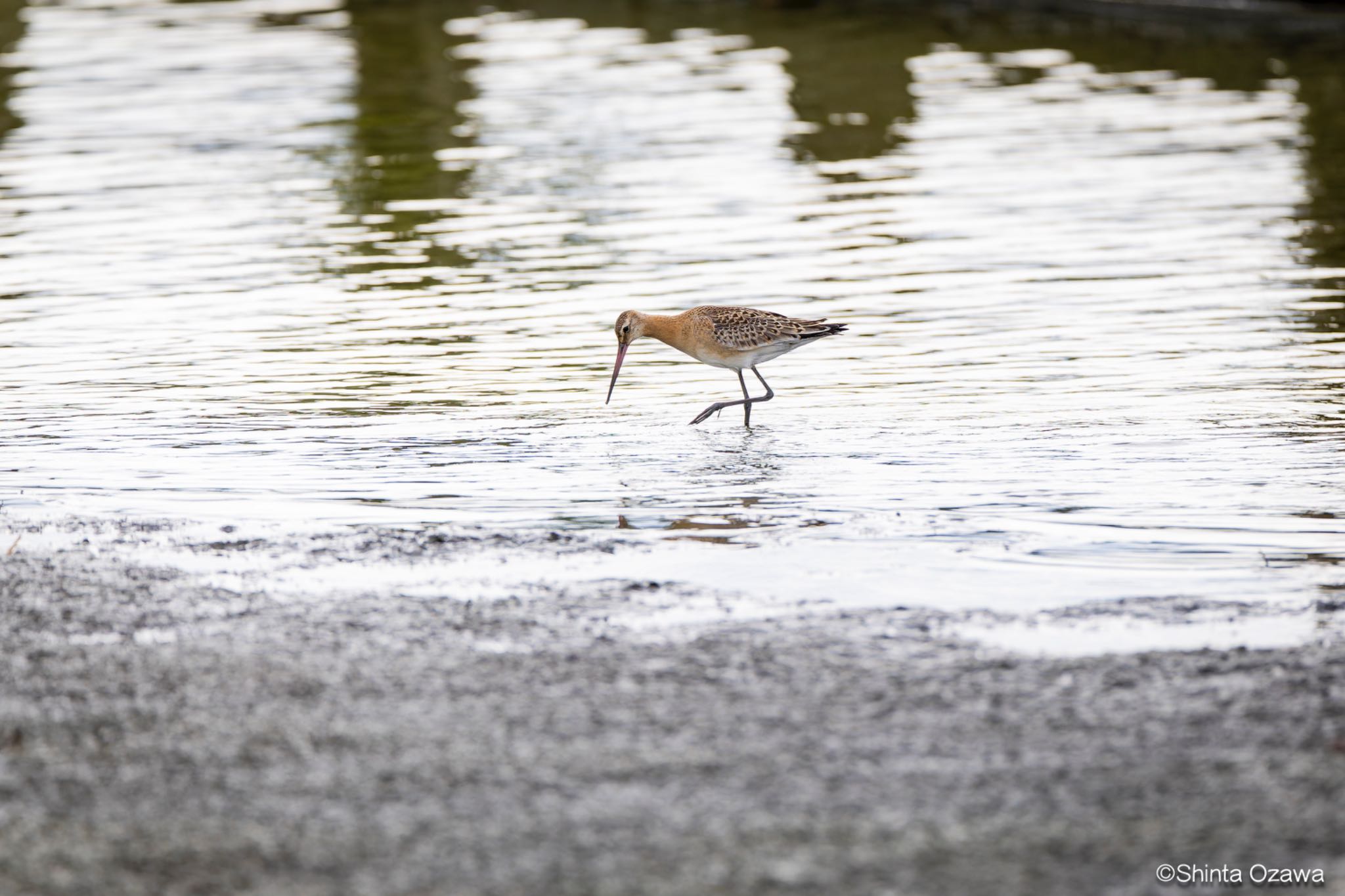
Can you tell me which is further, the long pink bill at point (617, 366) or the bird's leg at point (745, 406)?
the long pink bill at point (617, 366)

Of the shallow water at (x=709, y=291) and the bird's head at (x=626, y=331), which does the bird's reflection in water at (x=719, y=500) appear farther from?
the bird's head at (x=626, y=331)

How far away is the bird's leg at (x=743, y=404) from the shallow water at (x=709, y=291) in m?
0.10

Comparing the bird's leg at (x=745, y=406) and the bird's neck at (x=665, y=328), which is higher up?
the bird's neck at (x=665, y=328)

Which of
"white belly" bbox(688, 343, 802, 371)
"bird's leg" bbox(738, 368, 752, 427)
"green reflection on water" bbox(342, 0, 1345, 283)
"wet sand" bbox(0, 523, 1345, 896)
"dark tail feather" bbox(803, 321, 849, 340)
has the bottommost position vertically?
"green reflection on water" bbox(342, 0, 1345, 283)

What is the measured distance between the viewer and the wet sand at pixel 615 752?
15.1 feet

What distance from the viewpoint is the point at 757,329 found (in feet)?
32.8

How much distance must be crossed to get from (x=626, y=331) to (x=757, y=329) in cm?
80

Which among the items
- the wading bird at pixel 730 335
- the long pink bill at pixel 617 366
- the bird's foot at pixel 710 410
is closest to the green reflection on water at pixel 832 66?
the long pink bill at pixel 617 366

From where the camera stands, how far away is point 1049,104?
19500mm

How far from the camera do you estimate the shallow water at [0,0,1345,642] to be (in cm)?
785

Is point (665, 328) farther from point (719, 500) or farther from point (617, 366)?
point (719, 500)

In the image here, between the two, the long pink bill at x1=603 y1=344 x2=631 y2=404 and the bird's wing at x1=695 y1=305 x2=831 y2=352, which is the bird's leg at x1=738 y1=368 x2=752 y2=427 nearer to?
the bird's wing at x1=695 y1=305 x2=831 y2=352

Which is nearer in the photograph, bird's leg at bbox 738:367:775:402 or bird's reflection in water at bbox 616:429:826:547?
bird's reflection in water at bbox 616:429:826:547

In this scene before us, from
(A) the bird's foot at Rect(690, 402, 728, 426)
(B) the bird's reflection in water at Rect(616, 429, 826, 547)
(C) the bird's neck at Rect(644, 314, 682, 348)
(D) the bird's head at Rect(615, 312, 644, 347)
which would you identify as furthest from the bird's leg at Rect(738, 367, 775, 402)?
(B) the bird's reflection in water at Rect(616, 429, 826, 547)
